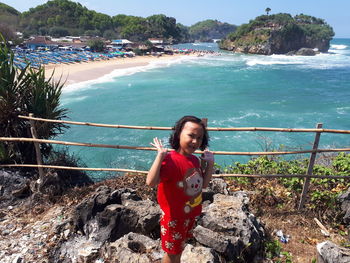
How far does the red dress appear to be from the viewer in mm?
1923

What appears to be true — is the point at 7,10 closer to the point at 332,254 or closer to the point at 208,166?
the point at 208,166

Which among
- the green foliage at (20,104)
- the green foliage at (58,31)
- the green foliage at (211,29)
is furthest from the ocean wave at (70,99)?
the green foliage at (211,29)

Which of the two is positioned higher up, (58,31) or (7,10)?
(7,10)

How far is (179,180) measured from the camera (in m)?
1.93

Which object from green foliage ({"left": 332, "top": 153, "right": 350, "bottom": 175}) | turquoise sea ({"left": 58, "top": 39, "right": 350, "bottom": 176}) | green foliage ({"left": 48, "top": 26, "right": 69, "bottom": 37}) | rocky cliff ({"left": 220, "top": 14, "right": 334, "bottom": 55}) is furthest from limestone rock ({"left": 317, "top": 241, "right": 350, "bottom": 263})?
green foliage ({"left": 48, "top": 26, "right": 69, "bottom": 37})

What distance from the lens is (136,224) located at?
298 cm

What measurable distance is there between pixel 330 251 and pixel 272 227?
3.64 ft

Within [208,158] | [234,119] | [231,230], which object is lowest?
[234,119]

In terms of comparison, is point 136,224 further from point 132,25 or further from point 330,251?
point 132,25

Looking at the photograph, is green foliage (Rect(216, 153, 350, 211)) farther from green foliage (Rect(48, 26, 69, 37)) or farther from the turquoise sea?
green foliage (Rect(48, 26, 69, 37))

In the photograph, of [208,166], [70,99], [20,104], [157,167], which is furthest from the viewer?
[70,99]

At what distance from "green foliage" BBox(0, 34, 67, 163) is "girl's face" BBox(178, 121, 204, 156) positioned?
3.25 meters

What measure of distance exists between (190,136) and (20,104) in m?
3.67

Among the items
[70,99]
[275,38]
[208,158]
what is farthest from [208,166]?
[275,38]
